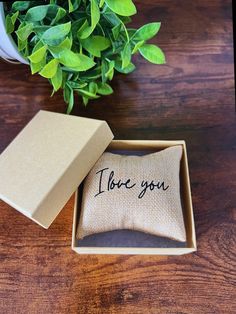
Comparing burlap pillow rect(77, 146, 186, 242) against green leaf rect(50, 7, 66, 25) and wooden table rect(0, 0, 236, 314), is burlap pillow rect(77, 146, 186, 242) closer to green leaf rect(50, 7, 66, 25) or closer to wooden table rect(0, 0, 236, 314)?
wooden table rect(0, 0, 236, 314)

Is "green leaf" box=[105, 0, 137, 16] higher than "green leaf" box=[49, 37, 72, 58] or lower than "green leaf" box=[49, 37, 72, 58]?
higher

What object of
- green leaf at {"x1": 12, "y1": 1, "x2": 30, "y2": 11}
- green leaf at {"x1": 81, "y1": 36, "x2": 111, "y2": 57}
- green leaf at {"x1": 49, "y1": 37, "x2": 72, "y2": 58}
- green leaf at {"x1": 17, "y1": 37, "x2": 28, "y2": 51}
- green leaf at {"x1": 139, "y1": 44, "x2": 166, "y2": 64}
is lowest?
green leaf at {"x1": 139, "y1": 44, "x2": 166, "y2": 64}

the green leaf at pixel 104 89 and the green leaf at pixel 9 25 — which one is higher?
the green leaf at pixel 9 25

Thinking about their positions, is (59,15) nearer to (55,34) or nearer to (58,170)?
(55,34)

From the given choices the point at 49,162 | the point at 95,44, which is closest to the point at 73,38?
the point at 95,44

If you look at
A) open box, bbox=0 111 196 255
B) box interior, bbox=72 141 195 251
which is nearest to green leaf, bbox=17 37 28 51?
open box, bbox=0 111 196 255

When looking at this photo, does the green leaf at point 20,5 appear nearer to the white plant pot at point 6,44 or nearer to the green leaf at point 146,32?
the white plant pot at point 6,44

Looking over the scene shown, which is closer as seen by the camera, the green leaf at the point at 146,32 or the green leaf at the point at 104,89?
the green leaf at the point at 146,32

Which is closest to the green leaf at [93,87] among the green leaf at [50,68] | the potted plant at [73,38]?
the potted plant at [73,38]
